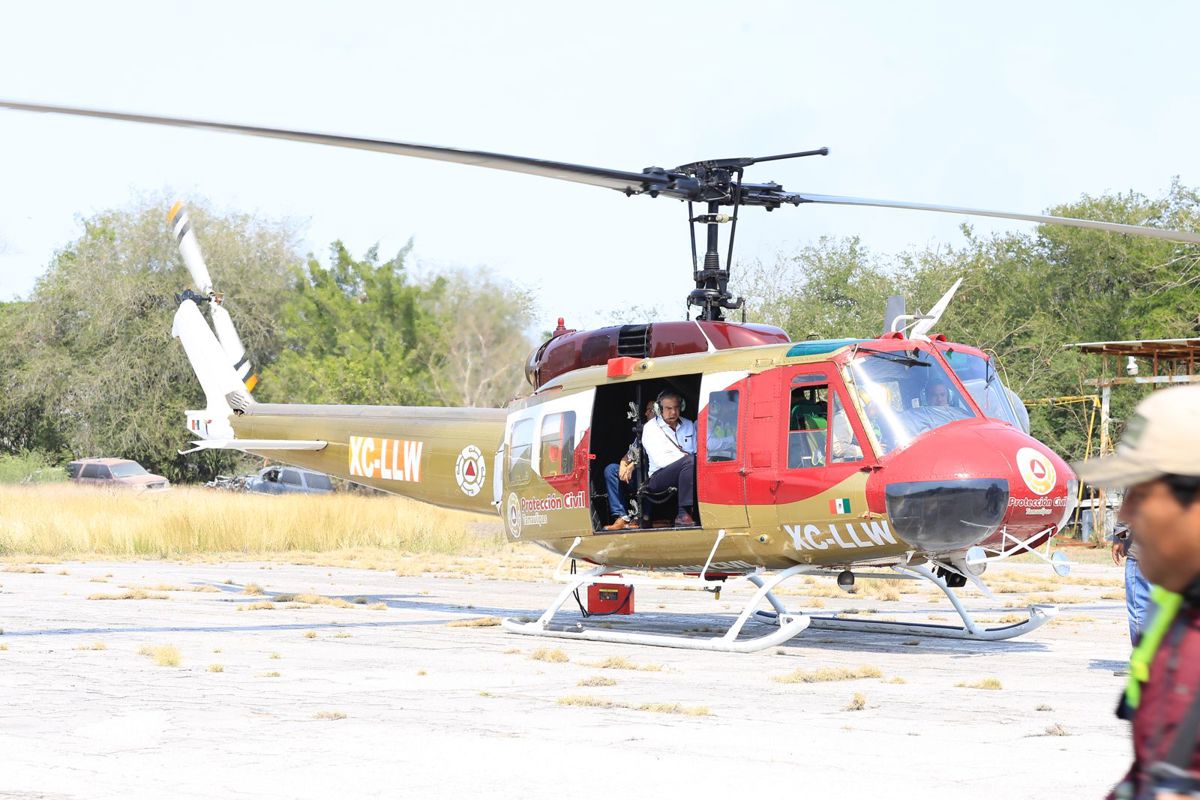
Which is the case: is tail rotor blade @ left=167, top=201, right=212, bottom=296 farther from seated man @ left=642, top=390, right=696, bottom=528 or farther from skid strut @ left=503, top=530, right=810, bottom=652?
seated man @ left=642, top=390, right=696, bottom=528

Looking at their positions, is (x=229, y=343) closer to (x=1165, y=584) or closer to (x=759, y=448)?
(x=759, y=448)

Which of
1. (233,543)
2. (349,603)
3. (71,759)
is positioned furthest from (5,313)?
(71,759)

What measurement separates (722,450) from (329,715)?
4674 mm

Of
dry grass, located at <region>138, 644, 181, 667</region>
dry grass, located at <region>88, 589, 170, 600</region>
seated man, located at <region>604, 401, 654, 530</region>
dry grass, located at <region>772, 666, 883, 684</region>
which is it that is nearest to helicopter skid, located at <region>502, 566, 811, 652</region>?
seated man, located at <region>604, 401, 654, 530</region>

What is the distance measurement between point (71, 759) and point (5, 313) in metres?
51.2

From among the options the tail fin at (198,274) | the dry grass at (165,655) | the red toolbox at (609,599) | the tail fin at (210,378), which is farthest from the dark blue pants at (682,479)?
the tail fin at (198,274)

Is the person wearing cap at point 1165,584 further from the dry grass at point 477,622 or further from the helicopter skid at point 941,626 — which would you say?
the dry grass at point 477,622

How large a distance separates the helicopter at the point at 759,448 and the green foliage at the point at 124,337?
37.8 meters

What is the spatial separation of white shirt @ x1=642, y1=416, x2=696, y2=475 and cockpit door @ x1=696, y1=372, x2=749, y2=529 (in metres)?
0.34

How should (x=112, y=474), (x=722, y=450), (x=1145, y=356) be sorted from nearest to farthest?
(x=722, y=450)
(x=1145, y=356)
(x=112, y=474)

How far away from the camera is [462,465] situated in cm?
1514

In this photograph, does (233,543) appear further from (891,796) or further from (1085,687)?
(891,796)

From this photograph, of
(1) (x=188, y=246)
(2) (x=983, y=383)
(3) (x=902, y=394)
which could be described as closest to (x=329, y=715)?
(3) (x=902, y=394)

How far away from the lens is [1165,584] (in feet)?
7.28
